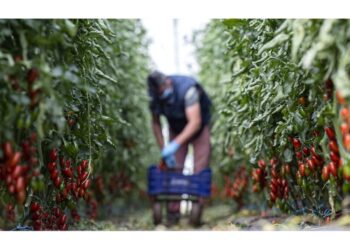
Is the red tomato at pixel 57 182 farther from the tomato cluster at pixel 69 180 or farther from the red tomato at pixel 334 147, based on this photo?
the red tomato at pixel 334 147

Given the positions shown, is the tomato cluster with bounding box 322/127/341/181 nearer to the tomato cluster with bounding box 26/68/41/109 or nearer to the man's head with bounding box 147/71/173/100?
the tomato cluster with bounding box 26/68/41/109

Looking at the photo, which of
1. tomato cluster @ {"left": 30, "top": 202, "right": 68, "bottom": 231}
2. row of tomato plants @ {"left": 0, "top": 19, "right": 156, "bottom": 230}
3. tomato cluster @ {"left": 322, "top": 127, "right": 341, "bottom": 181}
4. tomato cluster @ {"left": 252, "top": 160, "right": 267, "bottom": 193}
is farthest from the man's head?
tomato cluster @ {"left": 322, "top": 127, "right": 341, "bottom": 181}

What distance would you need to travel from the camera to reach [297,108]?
7.52 feet

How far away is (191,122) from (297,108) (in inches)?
88.9

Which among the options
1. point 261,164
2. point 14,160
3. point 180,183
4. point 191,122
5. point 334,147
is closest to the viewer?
point 14,160

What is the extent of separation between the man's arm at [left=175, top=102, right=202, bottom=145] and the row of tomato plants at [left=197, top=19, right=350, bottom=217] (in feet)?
3.08

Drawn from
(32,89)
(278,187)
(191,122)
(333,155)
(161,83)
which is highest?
Answer: (161,83)

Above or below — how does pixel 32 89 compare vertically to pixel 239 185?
above

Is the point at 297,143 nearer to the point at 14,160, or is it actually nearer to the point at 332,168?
the point at 332,168

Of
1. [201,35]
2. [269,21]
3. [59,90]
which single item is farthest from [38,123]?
[201,35]

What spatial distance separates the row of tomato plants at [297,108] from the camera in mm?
1680

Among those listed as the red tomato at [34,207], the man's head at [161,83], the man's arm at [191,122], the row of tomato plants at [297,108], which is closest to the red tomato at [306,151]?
the row of tomato plants at [297,108]

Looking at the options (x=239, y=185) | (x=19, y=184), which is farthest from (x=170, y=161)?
(x=19, y=184)

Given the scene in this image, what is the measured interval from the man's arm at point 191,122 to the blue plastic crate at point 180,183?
0.97 ft
